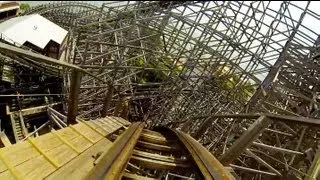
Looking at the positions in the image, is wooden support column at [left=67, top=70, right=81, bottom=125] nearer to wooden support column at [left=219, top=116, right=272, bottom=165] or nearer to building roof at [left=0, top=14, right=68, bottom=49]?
wooden support column at [left=219, top=116, right=272, bottom=165]

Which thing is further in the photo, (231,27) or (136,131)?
(231,27)

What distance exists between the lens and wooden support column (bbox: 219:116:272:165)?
4145mm

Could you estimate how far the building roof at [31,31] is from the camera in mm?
15473

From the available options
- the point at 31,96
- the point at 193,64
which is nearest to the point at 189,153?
the point at 193,64

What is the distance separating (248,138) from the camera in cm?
420

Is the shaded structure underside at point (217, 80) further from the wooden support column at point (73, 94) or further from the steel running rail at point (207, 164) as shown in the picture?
the steel running rail at point (207, 164)

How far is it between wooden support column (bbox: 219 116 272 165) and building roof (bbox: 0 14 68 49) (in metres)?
12.4

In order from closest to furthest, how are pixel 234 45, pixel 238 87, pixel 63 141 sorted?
pixel 63 141 < pixel 234 45 < pixel 238 87

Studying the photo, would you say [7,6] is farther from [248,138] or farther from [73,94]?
[248,138]

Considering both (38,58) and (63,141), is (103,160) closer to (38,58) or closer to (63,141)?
(63,141)

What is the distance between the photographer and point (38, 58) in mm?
3322

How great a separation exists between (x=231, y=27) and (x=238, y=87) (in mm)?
1995

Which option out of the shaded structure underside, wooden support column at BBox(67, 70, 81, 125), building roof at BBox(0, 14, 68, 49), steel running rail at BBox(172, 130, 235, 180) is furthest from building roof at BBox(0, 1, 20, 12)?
steel running rail at BBox(172, 130, 235, 180)

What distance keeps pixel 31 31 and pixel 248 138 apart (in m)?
14.3
